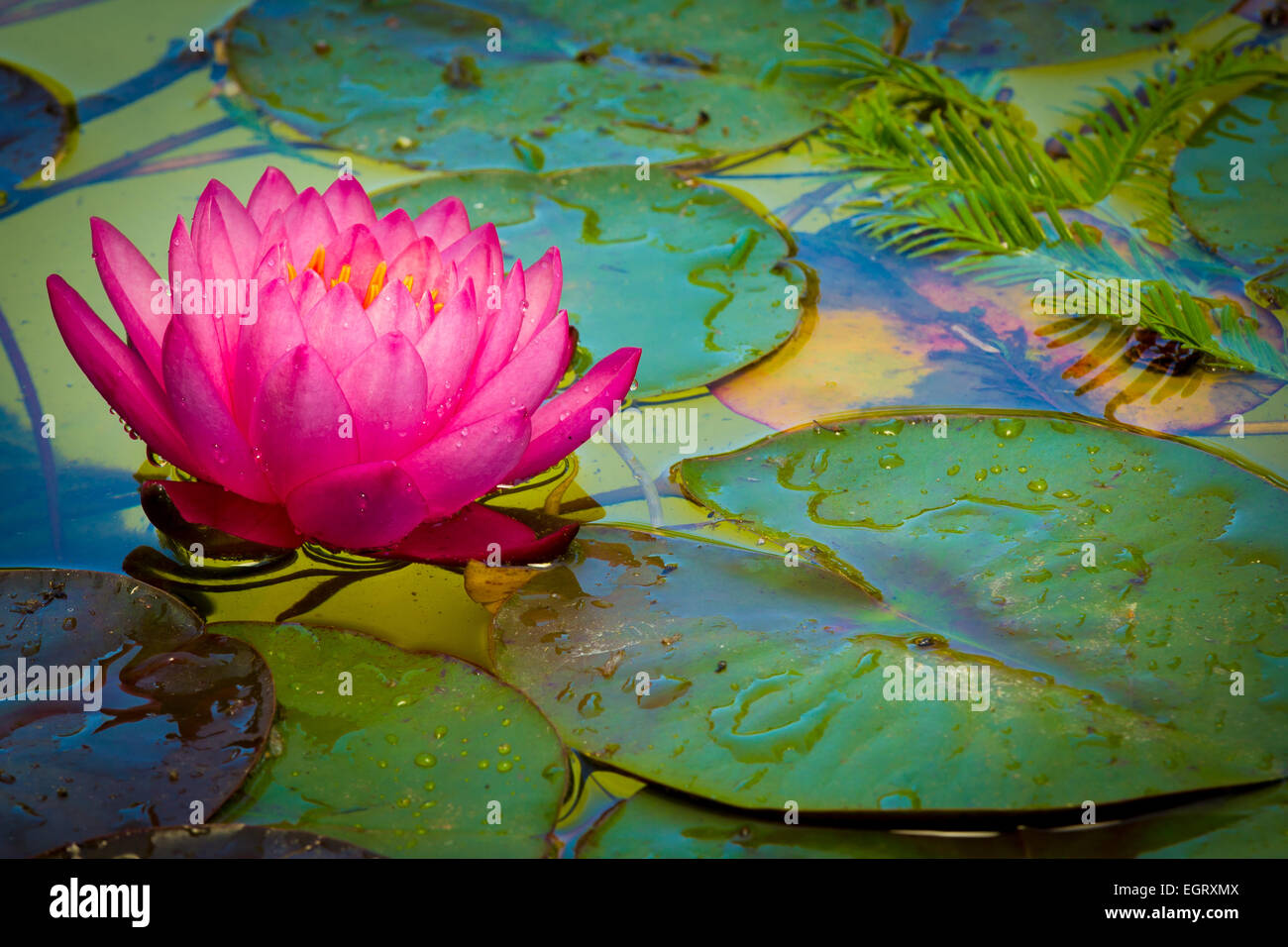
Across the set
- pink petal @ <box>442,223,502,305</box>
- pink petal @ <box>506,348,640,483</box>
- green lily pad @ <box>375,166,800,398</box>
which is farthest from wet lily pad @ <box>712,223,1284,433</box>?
pink petal @ <box>442,223,502,305</box>

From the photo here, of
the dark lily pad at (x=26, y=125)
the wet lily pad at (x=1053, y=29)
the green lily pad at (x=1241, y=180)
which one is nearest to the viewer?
the green lily pad at (x=1241, y=180)

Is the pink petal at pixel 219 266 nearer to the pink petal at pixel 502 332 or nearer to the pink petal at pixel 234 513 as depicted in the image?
the pink petal at pixel 234 513

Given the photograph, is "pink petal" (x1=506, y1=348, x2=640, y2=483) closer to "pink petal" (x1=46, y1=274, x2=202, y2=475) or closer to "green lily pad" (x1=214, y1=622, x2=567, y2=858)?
"green lily pad" (x1=214, y1=622, x2=567, y2=858)

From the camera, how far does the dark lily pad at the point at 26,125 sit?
264 cm

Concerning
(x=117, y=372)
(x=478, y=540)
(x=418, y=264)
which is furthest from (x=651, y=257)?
(x=117, y=372)

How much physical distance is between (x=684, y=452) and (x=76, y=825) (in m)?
1.19

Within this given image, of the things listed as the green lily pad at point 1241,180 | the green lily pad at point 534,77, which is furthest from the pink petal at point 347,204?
the green lily pad at point 1241,180

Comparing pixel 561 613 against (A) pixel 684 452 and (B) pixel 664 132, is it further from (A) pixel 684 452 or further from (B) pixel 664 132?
(B) pixel 664 132

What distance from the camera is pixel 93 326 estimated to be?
5.16 feet

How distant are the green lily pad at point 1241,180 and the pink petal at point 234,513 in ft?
7.38

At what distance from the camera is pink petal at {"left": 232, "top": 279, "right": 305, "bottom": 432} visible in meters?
1.44

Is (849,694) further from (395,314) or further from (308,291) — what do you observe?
(308,291)

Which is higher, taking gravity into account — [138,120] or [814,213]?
[138,120]
